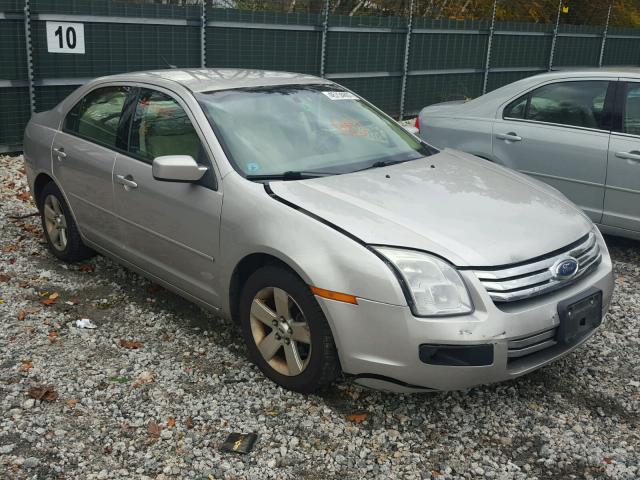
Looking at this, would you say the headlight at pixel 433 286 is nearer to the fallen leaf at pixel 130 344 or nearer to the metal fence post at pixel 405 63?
the fallen leaf at pixel 130 344

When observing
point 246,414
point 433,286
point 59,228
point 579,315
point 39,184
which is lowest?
point 246,414

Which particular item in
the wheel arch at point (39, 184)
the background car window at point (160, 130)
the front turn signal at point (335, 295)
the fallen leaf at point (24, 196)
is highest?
the background car window at point (160, 130)

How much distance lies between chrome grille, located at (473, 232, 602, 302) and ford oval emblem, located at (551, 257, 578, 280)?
0.01 m

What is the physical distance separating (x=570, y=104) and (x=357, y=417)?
381 centimetres

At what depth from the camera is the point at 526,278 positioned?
3.33 meters

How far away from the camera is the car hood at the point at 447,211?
3.35 m

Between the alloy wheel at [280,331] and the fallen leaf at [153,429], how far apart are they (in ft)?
2.21

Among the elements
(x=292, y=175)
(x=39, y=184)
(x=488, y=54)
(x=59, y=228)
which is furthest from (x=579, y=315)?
(x=488, y=54)

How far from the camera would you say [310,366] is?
11.7ft

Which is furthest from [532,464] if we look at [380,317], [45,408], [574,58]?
[574,58]

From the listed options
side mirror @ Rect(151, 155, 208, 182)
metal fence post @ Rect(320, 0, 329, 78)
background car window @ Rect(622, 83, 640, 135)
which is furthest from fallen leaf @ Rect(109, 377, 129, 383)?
metal fence post @ Rect(320, 0, 329, 78)

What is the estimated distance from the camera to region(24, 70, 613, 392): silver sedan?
3.25 meters

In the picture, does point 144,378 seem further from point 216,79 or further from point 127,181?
point 216,79

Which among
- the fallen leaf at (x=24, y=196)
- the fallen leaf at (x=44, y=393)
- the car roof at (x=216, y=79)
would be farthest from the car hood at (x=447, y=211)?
the fallen leaf at (x=24, y=196)
